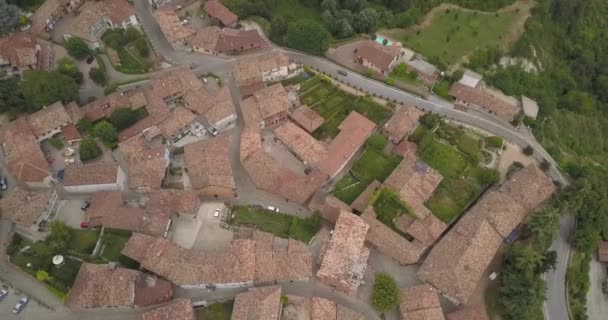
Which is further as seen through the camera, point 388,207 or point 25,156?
point 388,207

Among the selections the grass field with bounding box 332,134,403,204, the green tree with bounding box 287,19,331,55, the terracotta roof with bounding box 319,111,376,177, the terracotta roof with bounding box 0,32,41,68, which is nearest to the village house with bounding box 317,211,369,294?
the grass field with bounding box 332,134,403,204

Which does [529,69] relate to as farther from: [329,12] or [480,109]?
[329,12]

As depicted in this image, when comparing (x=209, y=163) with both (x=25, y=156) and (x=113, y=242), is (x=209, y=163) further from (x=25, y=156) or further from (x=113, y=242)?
(x=25, y=156)

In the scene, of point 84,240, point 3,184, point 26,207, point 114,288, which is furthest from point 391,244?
point 3,184

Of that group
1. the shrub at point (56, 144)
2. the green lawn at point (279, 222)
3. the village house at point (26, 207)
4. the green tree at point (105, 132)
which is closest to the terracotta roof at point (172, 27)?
the green tree at point (105, 132)

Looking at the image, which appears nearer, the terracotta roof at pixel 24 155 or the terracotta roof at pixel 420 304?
the terracotta roof at pixel 420 304

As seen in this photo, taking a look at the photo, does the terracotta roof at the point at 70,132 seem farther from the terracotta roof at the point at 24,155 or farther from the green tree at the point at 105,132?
the terracotta roof at the point at 24,155

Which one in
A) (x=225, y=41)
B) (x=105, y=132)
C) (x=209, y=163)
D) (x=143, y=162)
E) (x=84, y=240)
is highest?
(x=225, y=41)
